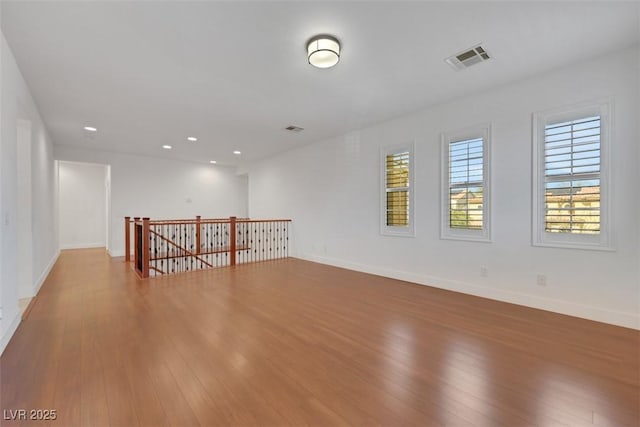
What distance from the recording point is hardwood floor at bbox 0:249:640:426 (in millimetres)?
1604

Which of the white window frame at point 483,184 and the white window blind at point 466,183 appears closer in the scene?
the white window frame at point 483,184

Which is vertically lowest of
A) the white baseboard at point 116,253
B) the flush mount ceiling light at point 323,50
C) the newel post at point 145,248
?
the white baseboard at point 116,253

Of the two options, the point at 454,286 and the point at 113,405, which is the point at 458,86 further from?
the point at 113,405

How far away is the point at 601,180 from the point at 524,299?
154cm

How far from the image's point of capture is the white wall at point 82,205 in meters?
8.45

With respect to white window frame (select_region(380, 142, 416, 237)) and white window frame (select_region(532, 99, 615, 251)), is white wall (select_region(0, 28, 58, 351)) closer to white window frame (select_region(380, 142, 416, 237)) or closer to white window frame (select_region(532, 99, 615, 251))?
white window frame (select_region(380, 142, 416, 237))

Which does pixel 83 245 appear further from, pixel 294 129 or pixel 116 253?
pixel 294 129

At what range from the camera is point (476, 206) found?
3.80 meters

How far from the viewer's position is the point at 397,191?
4.80 metres

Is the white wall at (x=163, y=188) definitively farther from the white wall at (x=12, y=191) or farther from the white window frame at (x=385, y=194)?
the white window frame at (x=385, y=194)

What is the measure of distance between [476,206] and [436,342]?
2.15 meters

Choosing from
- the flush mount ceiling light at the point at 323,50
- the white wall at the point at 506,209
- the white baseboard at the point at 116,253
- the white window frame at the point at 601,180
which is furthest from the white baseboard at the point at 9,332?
the white window frame at the point at 601,180

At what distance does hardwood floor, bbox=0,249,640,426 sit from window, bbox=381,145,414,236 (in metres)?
1.45

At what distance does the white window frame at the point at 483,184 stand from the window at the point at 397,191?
53 centimetres
